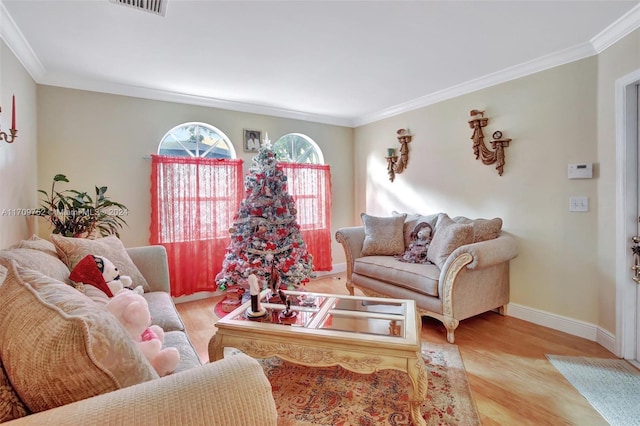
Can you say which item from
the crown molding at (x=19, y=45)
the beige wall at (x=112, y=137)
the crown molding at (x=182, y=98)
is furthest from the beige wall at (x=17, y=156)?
the crown molding at (x=182, y=98)

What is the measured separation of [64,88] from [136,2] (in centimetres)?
175

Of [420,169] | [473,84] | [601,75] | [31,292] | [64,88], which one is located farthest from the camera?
[420,169]

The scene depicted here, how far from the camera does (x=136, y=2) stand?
190 cm

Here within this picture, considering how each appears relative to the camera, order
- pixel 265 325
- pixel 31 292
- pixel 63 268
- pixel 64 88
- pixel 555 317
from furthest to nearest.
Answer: pixel 64 88
pixel 555 317
pixel 265 325
pixel 63 268
pixel 31 292

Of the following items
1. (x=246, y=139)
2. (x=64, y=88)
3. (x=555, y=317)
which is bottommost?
(x=555, y=317)

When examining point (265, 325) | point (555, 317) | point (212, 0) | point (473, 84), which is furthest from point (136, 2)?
point (555, 317)

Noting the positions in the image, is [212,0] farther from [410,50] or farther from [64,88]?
[64,88]

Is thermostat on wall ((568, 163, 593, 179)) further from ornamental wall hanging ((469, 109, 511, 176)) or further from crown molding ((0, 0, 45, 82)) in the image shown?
crown molding ((0, 0, 45, 82))

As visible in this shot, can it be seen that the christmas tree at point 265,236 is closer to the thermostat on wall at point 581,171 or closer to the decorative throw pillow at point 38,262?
the decorative throw pillow at point 38,262

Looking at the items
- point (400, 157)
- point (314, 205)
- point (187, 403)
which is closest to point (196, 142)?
point (314, 205)

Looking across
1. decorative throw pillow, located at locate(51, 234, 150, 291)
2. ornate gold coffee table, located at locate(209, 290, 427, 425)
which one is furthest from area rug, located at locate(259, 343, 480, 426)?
decorative throw pillow, located at locate(51, 234, 150, 291)

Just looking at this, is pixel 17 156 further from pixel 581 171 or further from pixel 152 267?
pixel 581 171

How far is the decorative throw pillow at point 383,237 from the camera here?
3.47 m

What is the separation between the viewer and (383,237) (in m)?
3.52
